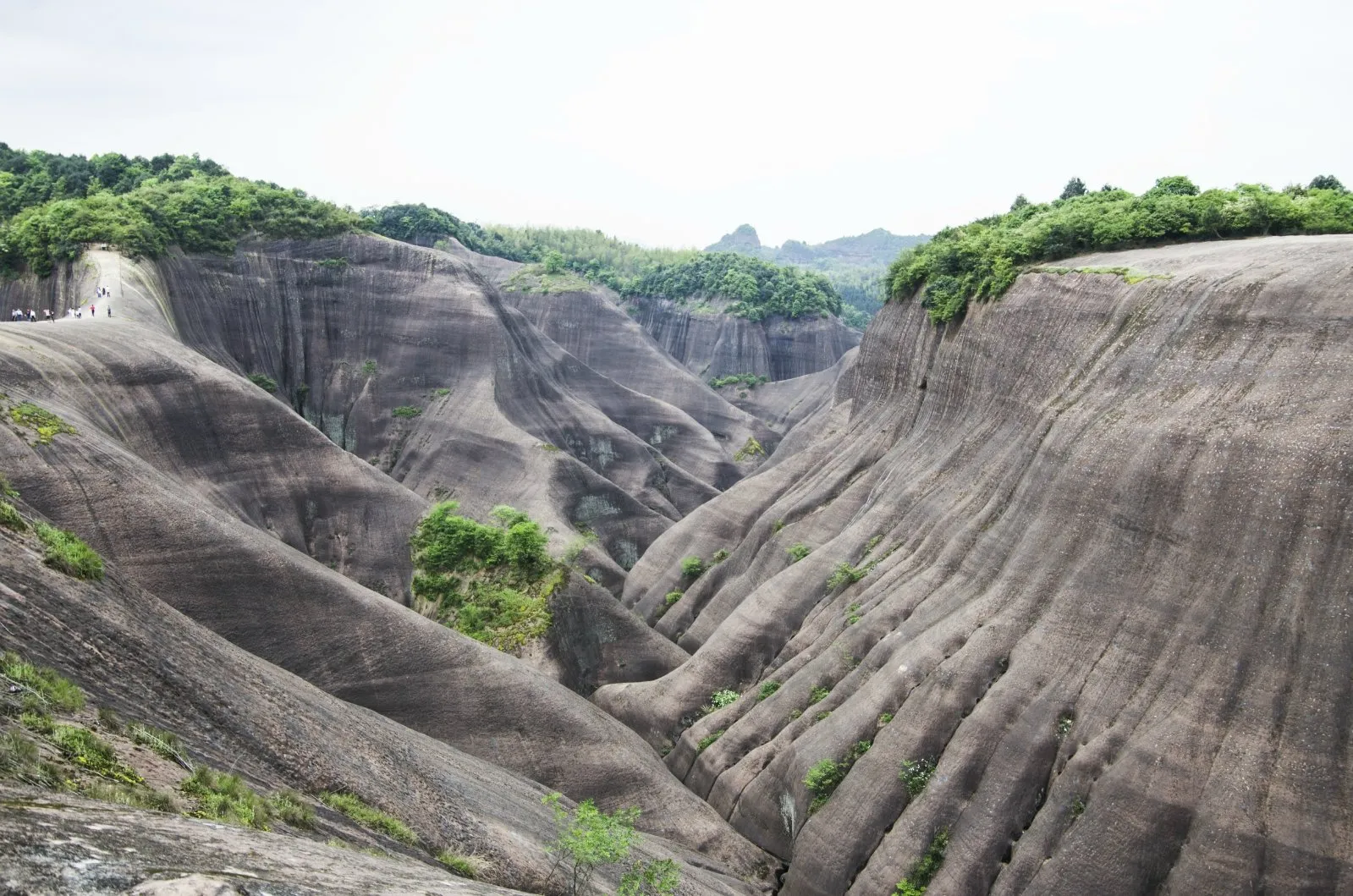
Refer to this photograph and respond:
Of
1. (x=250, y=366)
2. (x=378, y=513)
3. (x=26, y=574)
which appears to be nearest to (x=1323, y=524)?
(x=26, y=574)

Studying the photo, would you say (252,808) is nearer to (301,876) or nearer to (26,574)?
(301,876)

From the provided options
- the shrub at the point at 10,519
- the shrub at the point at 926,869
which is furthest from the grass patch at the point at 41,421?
the shrub at the point at 926,869

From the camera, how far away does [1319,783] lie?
18.1m

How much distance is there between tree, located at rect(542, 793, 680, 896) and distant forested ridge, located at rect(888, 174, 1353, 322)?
23.7m

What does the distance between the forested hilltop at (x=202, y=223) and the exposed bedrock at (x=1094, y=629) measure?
134ft

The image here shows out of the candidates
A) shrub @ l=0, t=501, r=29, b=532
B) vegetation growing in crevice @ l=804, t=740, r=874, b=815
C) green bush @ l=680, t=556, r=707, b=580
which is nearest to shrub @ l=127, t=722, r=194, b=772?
shrub @ l=0, t=501, r=29, b=532

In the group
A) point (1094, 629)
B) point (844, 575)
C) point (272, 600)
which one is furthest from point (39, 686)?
point (844, 575)

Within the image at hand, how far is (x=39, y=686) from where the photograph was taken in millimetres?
13367

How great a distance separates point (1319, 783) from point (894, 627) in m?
12.0

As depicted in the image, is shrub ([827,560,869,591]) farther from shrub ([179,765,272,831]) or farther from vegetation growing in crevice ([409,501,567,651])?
shrub ([179,765,272,831])

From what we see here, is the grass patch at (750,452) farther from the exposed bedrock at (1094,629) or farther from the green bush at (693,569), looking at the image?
the exposed bedrock at (1094,629)

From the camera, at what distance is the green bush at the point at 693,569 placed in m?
46.9

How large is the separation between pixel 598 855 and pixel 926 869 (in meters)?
9.05

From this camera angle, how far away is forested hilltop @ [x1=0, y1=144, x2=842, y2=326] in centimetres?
5228
